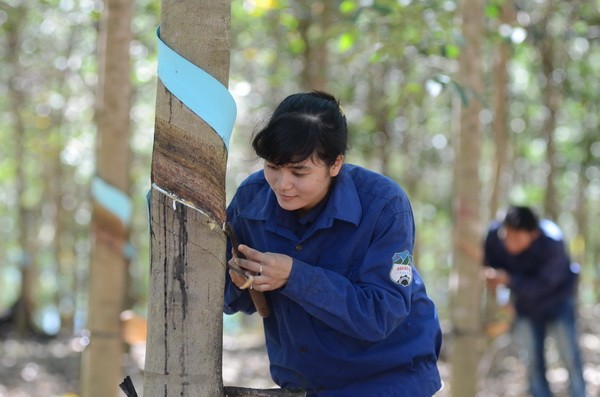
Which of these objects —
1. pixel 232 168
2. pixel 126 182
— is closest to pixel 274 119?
pixel 126 182

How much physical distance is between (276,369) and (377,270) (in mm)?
441

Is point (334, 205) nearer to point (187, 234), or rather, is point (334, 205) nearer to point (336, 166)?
point (336, 166)

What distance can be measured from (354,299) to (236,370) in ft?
27.8

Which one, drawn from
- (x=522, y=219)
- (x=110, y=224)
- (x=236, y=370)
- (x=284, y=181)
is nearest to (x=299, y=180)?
(x=284, y=181)

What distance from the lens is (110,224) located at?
5.03 m

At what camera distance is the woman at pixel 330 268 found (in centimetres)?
228

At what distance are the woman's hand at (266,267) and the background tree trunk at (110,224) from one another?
2.90 m

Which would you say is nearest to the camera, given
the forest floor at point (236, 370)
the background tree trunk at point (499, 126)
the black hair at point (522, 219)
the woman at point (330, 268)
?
the woman at point (330, 268)

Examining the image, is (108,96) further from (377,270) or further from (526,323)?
(526,323)

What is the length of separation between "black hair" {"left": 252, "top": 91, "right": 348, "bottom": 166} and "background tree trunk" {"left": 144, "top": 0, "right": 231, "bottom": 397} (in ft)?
0.49

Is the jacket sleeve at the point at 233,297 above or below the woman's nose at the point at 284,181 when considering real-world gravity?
below

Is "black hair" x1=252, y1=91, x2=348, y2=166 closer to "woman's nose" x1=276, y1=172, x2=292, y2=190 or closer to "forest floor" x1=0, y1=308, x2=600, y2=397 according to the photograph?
"woman's nose" x1=276, y1=172, x2=292, y2=190

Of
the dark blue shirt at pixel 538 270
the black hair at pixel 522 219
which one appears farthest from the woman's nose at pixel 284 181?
the dark blue shirt at pixel 538 270

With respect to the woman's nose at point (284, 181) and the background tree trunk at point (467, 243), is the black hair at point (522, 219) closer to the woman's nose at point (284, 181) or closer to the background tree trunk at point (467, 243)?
the background tree trunk at point (467, 243)
